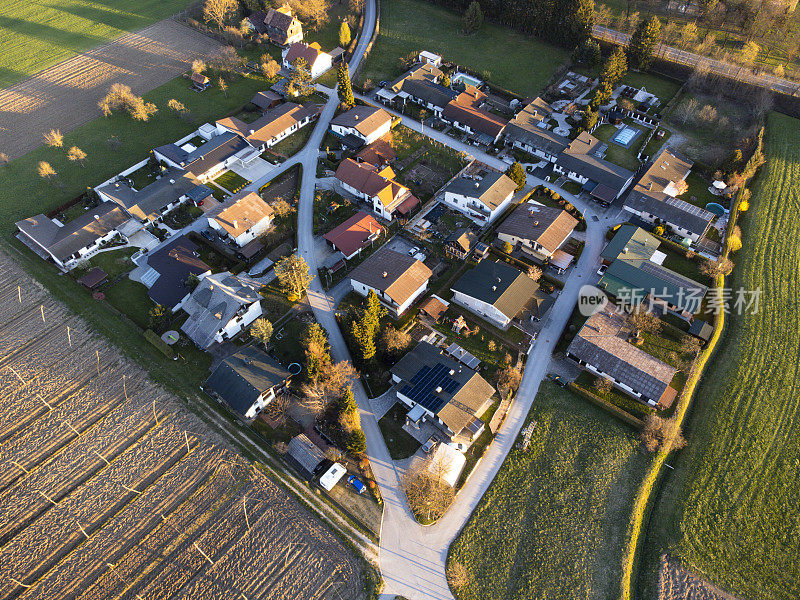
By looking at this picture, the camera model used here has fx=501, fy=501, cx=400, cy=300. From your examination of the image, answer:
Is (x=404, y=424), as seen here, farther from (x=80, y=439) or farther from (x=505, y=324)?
(x=80, y=439)

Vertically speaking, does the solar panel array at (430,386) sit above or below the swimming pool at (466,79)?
below

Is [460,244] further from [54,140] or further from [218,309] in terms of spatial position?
[54,140]

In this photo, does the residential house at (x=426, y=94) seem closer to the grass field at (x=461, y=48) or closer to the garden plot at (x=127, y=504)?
the grass field at (x=461, y=48)

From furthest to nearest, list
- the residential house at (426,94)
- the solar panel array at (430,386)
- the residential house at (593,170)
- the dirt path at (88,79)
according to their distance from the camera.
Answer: the residential house at (426,94)
the dirt path at (88,79)
the residential house at (593,170)
the solar panel array at (430,386)

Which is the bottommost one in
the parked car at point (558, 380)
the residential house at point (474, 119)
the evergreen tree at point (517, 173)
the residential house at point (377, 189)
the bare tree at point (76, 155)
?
the bare tree at point (76, 155)

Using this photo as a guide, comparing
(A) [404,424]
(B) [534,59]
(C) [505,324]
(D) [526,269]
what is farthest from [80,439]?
(B) [534,59]

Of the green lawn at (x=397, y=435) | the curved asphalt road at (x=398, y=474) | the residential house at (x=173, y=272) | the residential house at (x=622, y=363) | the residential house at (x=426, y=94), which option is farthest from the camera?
the residential house at (x=426, y=94)

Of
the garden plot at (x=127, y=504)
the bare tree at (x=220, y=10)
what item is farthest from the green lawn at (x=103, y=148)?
the garden plot at (x=127, y=504)

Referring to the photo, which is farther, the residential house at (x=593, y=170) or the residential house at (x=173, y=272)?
the residential house at (x=593, y=170)
